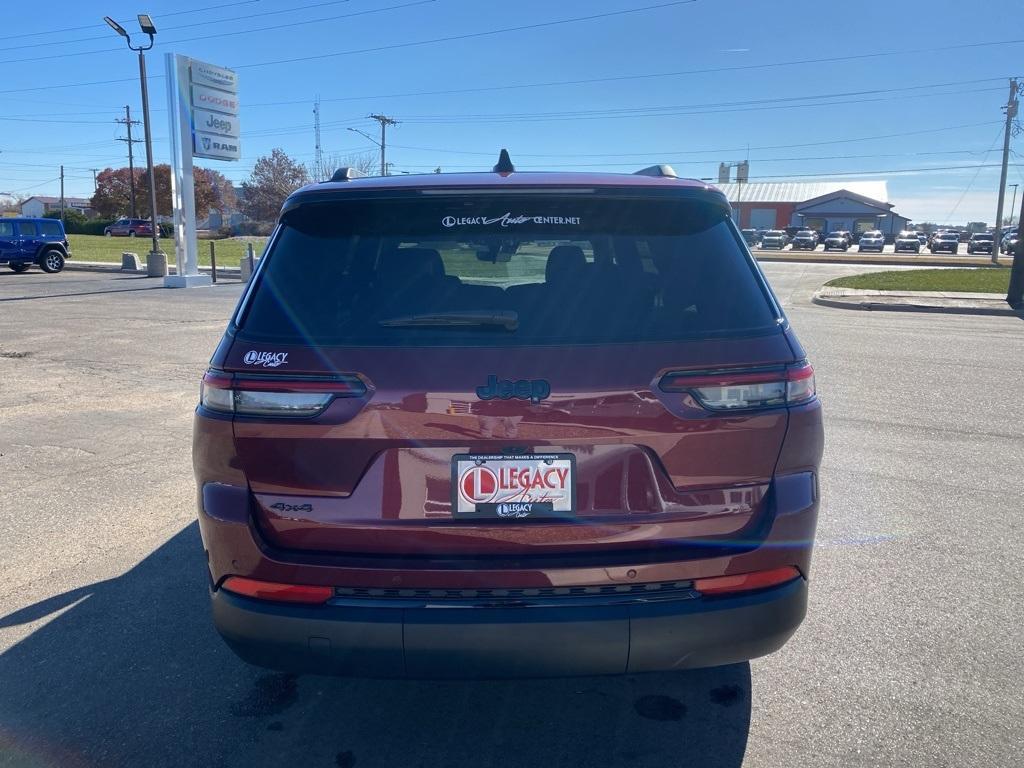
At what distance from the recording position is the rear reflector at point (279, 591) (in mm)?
2303

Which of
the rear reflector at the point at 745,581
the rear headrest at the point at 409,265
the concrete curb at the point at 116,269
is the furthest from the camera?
the concrete curb at the point at 116,269

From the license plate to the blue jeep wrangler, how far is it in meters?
30.0

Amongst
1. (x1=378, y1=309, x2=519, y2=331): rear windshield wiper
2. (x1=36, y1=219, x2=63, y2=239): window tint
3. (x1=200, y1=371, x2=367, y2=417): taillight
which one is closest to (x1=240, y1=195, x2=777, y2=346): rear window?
(x1=378, y1=309, x2=519, y2=331): rear windshield wiper

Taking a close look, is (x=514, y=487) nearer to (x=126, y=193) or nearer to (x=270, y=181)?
(x=270, y=181)

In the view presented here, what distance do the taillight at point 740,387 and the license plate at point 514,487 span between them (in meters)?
0.40

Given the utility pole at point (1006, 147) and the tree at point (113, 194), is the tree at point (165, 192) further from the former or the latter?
the utility pole at point (1006, 147)

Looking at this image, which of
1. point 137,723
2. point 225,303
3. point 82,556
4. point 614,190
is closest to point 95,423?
point 82,556

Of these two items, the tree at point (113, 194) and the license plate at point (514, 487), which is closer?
the license plate at point (514, 487)

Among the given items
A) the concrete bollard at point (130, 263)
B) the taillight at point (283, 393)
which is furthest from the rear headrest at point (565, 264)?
the concrete bollard at point (130, 263)

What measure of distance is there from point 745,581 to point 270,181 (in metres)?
82.5

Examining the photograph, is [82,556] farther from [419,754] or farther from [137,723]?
[419,754]

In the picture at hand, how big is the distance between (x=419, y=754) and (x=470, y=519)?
0.96 m

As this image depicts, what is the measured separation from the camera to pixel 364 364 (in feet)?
7.46

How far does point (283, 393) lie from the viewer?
2297 millimetres
